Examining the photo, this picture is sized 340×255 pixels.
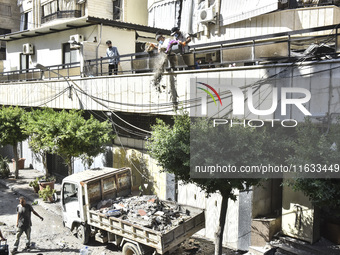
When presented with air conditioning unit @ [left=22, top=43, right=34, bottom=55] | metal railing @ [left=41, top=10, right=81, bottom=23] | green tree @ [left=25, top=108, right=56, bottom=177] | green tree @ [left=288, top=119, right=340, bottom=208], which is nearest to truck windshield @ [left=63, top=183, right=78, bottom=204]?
green tree @ [left=25, top=108, right=56, bottom=177]

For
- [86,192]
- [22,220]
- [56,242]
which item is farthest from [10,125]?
[86,192]

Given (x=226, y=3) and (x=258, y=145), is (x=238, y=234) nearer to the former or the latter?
(x=258, y=145)

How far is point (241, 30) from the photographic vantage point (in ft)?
42.0

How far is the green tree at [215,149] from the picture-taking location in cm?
679

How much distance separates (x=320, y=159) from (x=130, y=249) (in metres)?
5.46

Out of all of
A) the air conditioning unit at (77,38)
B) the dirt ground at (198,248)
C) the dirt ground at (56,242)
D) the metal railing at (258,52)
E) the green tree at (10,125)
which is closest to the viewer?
the metal railing at (258,52)

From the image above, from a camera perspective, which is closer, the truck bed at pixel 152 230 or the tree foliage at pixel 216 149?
the tree foliage at pixel 216 149

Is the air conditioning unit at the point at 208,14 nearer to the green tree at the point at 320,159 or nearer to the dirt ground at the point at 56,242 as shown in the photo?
the green tree at the point at 320,159

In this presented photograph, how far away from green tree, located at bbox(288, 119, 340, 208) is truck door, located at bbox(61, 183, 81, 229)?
688 centimetres

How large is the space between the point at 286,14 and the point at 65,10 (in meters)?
18.3

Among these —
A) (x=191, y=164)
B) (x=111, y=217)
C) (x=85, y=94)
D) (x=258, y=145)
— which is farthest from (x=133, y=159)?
(x=258, y=145)

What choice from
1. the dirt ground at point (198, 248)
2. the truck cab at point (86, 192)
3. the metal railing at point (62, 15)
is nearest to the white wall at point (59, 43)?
the metal railing at point (62, 15)

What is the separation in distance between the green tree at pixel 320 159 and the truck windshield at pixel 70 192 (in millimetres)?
6919

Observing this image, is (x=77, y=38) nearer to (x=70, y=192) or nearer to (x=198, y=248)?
(x=70, y=192)
